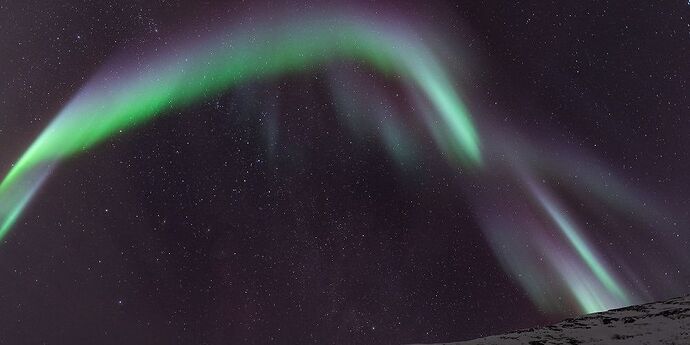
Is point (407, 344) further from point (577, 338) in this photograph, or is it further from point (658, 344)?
point (658, 344)

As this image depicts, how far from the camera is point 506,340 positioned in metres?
23.0

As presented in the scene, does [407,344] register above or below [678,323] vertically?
above

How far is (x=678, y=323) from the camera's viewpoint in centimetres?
2052

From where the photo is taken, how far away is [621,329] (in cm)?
2180

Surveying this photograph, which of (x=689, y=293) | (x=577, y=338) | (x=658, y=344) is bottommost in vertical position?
(x=658, y=344)

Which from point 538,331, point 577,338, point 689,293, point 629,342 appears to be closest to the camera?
point 629,342

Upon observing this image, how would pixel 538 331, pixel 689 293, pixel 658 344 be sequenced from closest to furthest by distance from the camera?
1. pixel 658 344
2. pixel 538 331
3. pixel 689 293

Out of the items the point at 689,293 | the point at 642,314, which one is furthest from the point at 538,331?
the point at 689,293

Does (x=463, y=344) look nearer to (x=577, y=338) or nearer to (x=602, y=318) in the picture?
(x=577, y=338)

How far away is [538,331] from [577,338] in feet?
9.29

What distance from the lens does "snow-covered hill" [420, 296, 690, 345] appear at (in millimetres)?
19641

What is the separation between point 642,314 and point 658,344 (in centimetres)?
523

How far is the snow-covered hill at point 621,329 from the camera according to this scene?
19.6 meters

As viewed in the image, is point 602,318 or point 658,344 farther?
point 602,318
